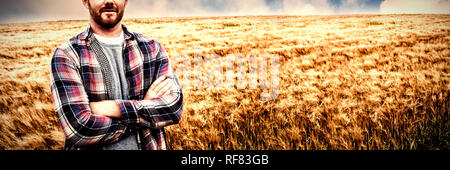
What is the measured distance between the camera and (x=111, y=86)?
1.02m

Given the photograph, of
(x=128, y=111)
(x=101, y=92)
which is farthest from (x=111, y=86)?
(x=128, y=111)

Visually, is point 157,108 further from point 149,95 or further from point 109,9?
point 109,9

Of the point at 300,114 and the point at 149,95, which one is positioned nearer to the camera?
the point at 149,95

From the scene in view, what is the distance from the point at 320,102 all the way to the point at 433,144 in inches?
31.0

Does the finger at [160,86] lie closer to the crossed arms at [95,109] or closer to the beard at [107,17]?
the crossed arms at [95,109]

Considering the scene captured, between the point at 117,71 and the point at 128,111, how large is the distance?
0.21 m

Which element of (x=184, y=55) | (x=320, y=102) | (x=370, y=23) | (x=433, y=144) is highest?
(x=370, y=23)

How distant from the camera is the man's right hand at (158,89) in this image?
105 cm

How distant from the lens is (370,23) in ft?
34.3

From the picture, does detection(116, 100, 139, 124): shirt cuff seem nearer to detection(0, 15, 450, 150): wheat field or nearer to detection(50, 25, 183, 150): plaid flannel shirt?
detection(50, 25, 183, 150): plaid flannel shirt

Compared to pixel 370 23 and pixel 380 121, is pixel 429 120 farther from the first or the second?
pixel 370 23

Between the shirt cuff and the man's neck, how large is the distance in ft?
1.00

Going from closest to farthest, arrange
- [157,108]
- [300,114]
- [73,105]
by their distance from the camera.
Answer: [73,105], [157,108], [300,114]
